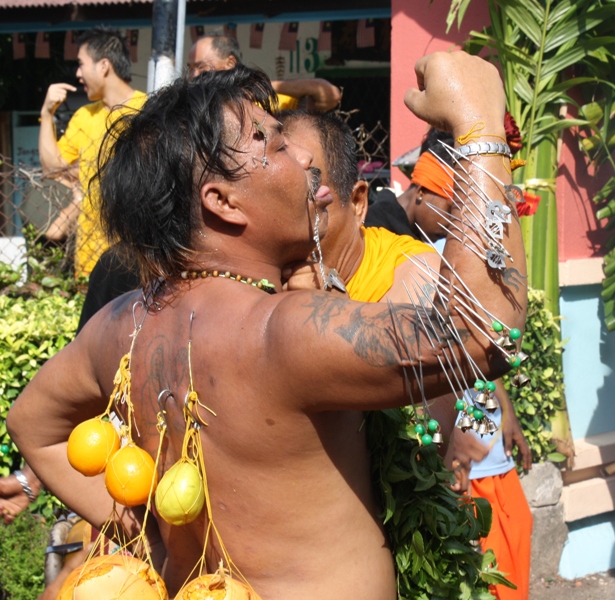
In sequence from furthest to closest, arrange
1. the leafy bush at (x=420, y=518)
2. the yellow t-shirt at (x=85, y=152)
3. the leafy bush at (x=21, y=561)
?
the yellow t-shirt at (x=85, y=152) < the leafy bush at (x=21, y=561) < the leafy bush at (x=420, y=518)

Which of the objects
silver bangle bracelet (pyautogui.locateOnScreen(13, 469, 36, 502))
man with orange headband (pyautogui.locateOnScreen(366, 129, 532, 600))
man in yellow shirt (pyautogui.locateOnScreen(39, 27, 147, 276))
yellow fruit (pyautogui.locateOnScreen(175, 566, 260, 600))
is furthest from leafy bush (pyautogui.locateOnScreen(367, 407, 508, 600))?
man in yellow shirt (pyautogui.locateOnScreen(39, 27, 147, 276))

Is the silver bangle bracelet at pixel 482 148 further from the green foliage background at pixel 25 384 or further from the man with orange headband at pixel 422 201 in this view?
the green foliage background at pixel 25 384

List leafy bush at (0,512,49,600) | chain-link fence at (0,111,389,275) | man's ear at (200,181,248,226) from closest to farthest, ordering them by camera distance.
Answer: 1. man's ear at (200,181,248,226)
2. leafy bush at (0,512,49,600)
3. chain-link fence at (0,111,389,275)

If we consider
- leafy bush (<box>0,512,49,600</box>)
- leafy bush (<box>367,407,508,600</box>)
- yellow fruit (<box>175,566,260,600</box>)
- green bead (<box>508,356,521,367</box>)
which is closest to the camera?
green bead (<box>508,356,521,367</box>)

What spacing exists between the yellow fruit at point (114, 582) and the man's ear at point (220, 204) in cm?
77

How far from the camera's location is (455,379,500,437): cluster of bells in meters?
1.37

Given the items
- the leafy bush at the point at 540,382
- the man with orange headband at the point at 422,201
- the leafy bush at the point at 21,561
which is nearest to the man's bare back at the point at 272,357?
the man with orange headband at the point at 422,201

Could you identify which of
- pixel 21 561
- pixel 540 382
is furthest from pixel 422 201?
pixel 21 561

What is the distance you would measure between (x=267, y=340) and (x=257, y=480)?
33cm

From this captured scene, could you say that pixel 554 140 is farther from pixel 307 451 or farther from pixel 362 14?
pixel 307 451

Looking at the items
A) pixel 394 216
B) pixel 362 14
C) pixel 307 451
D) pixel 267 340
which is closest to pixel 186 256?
pixel 267 340

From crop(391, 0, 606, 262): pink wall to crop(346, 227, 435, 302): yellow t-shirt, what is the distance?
3.23m

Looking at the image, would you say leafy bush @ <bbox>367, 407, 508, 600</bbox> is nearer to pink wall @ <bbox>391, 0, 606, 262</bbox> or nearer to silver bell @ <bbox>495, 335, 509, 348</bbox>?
silver bell @ <bbox>495, 335, 509, 348</bbox>

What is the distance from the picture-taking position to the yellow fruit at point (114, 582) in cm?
164
